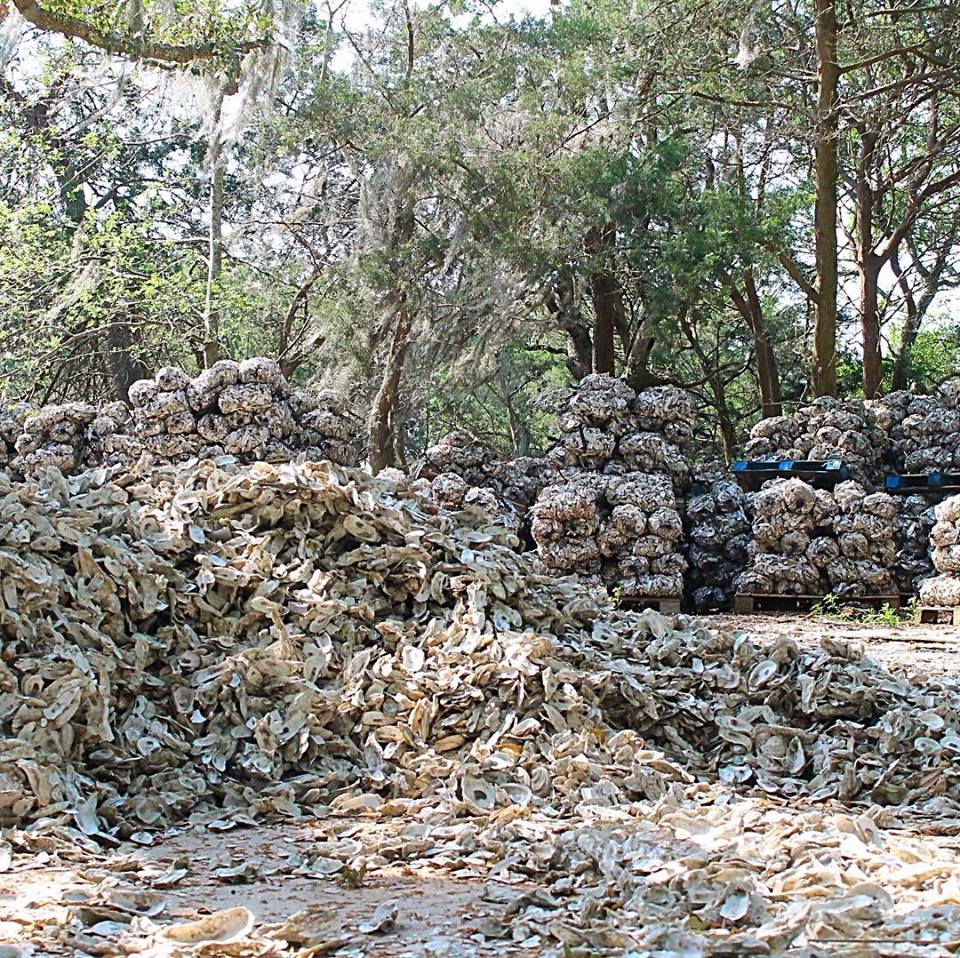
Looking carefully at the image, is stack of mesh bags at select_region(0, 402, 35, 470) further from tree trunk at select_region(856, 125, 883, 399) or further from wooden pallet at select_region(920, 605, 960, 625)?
tree trunk at select_region(856, 125, 883, 399)

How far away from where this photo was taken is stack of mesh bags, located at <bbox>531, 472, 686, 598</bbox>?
943 centimetres

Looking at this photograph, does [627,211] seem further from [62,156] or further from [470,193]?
[62,156]

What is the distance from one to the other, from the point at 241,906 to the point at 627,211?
350 inches

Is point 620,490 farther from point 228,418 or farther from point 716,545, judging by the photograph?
point 228,418

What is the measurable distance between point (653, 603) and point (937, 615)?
85.7 inches

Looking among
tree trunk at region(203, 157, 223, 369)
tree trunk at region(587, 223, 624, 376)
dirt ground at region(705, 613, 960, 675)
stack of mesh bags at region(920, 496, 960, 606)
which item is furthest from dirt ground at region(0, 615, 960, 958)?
tree trunk at region(203, 157, 223, 369)

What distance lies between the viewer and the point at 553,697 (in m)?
4.20

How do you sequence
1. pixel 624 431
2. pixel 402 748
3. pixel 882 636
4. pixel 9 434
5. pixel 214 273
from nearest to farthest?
pixel 402 748, pixel 882 636, pixel 9 434, pixel 624 431, pixel 214 273

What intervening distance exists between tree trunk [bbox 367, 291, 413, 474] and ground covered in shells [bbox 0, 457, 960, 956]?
566 centimetres

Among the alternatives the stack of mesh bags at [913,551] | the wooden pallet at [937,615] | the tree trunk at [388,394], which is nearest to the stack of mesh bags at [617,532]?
the stack of mesh bags at [913,551]

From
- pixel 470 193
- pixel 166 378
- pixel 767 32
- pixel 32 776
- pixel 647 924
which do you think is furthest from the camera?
pixel 767 32

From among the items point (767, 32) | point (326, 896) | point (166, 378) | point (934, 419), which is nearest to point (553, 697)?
point (326, 896)

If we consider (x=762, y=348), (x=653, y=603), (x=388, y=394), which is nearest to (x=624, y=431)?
(x=653, y=603)

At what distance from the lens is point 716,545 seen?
32.1 ft
